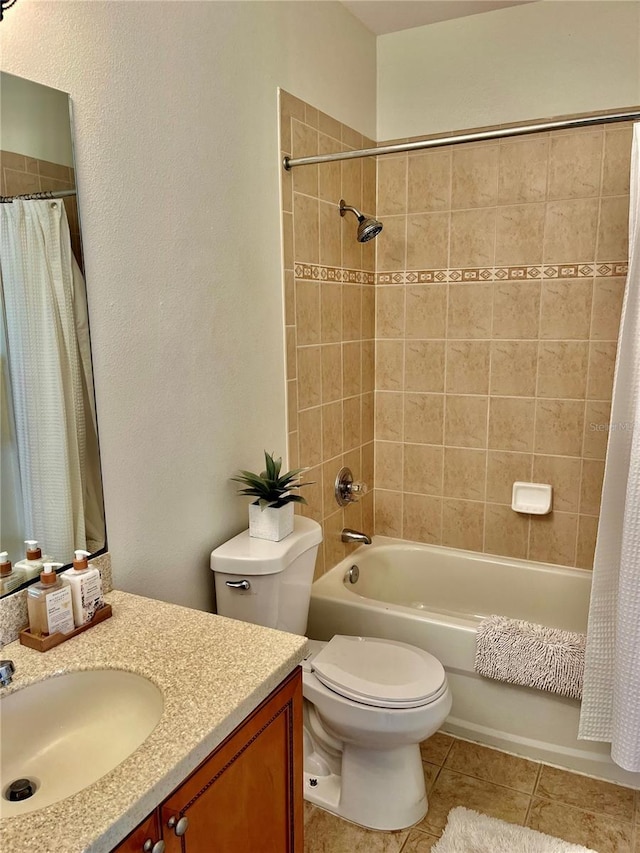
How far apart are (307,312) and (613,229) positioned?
1.22 metres

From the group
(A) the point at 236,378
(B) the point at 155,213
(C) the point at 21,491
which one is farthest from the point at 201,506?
(B) the point at 155,213

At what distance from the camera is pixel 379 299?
2.96 meters

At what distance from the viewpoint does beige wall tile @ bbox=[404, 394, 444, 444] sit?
2924 millimetres

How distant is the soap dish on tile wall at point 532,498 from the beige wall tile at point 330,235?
1221mm

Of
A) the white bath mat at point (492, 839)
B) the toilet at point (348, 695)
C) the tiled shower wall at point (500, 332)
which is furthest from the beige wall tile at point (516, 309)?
the white bath mat at point (492, 839)

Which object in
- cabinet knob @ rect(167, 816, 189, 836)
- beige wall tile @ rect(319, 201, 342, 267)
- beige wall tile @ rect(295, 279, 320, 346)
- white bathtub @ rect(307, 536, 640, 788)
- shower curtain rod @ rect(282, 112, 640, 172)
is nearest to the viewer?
cabinet knob @ rect(167, 816, 189, 836)

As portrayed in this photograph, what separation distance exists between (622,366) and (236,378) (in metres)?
1.14

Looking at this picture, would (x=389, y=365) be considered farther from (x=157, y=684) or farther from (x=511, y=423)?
(x=157, y=684)

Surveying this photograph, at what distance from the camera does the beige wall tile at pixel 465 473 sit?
2.87 metres

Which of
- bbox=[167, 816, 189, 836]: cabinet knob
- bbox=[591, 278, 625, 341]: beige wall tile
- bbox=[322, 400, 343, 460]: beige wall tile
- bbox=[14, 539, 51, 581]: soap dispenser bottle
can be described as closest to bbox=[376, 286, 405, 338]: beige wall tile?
bbox=[322, 400, 343, 460]: beige wall tile

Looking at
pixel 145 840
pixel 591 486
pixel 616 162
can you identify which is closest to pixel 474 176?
pixel 616 162

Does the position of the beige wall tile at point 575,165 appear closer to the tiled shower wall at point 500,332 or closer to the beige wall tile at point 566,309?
the tiled shower wall at point 500,332

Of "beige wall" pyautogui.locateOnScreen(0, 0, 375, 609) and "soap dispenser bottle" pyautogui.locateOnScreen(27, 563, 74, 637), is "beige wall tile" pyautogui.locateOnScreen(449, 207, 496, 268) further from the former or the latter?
"soap dispenser bottle" pyautogui.locateOnScreen(27, 563, 74, 637)

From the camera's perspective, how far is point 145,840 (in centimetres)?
93
